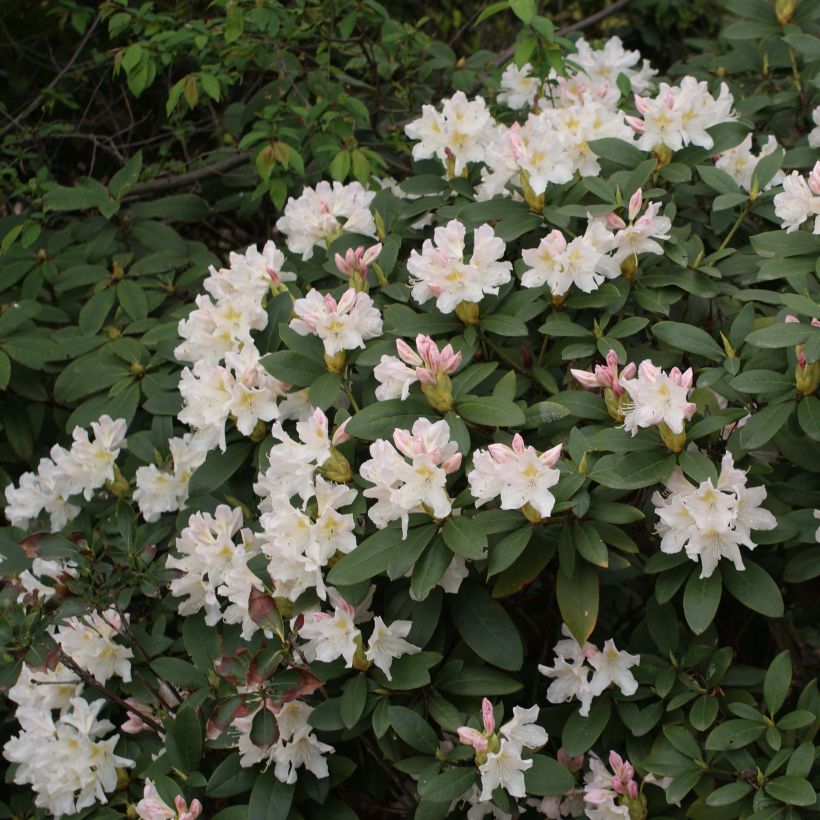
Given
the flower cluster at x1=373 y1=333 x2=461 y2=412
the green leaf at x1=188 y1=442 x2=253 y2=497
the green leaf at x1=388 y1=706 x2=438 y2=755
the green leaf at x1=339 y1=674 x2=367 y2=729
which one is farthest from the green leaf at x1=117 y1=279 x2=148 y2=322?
the green leaf at x1=388 y1=706 x2=438 y2=755

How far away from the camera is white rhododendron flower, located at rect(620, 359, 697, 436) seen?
1.76 m

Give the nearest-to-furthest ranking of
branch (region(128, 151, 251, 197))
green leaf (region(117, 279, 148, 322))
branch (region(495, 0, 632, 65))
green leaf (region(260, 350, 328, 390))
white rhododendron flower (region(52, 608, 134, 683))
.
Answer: green leaf (region(260, 350, 328, 390)) < white rhododendron flower (region(52, 608, 134, 683)) < green leaf (region(117, 279, 148, 322)) < branch (region(128, 151, 251, 197)) < branch (region(495, 0, 632, 65))

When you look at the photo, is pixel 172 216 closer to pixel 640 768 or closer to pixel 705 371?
pixel 705 371

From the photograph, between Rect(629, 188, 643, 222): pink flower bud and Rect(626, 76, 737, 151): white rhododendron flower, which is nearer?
Rect(629, 188, 643, 222): pink flower bud

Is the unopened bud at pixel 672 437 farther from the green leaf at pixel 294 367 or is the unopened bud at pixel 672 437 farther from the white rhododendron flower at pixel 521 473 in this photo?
the green leaf at pixel 294 367

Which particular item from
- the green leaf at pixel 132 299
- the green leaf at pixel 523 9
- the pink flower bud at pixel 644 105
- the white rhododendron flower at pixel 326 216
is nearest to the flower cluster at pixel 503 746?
the white rhododendron flower at pixel 326 216

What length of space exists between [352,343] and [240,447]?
0.33 m

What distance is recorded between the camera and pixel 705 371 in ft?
6.33

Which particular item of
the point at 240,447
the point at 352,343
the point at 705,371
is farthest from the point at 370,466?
the point at 705,371

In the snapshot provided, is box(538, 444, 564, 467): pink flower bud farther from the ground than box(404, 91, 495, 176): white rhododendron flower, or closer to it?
closer to it

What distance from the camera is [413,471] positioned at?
1760mm

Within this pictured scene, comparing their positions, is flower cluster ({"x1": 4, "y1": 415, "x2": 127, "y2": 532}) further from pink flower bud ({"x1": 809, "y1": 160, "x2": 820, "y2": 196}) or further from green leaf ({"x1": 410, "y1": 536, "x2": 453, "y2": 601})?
pink flower bud ({"x1": 809, "y1": 160, "x2": 820, "y2": 196})

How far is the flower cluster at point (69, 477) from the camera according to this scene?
7.78ft

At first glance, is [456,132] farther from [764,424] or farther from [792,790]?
[792,790]
